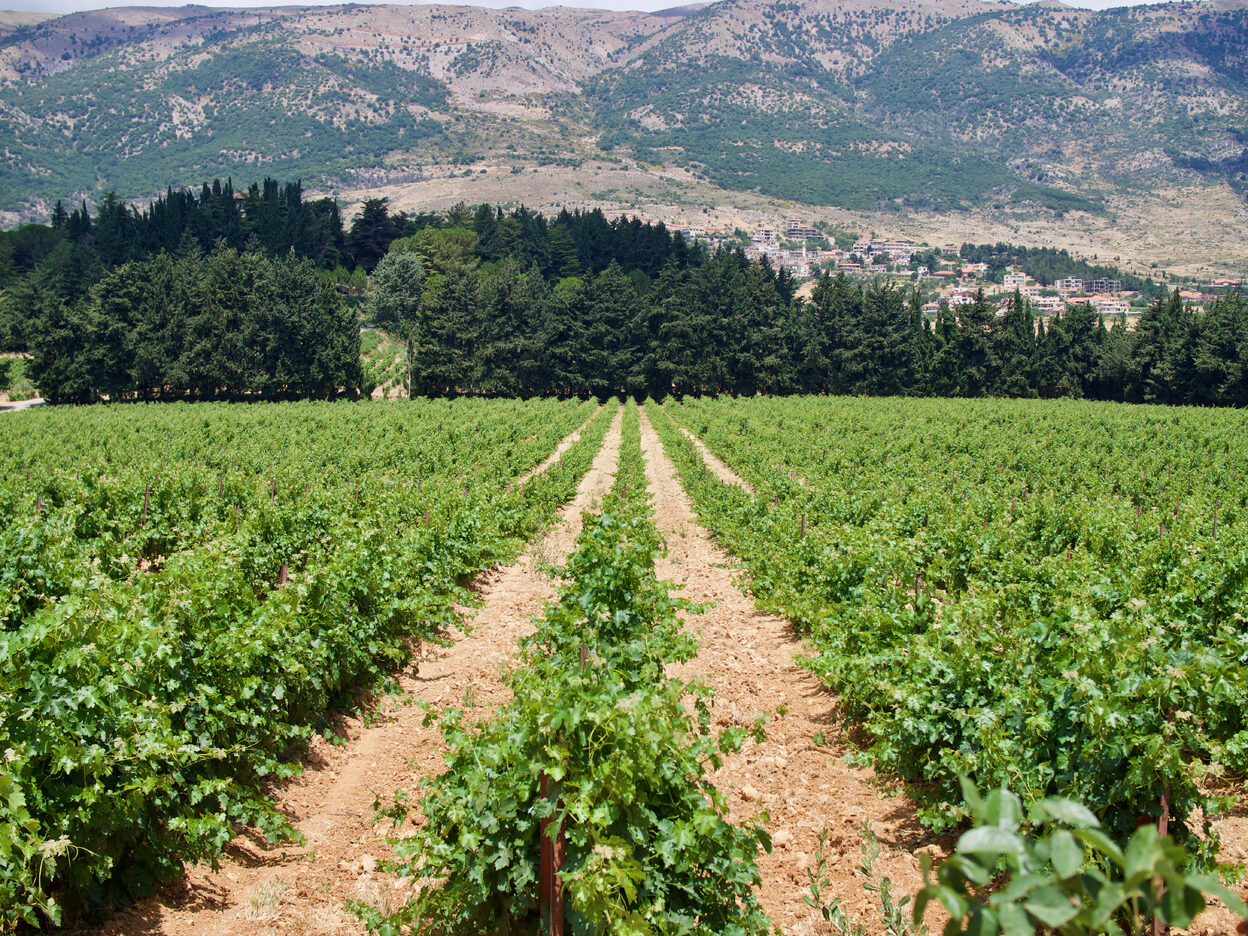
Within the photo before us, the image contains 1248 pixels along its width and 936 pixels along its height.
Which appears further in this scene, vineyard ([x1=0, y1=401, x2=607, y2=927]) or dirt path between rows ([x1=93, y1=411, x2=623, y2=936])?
dirt path between rows ([x1=93, y1=411, x2=623, y2=936])

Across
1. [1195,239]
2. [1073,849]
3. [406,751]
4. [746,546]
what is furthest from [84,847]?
[1195,239]

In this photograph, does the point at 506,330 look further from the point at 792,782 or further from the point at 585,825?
the point at 585,825

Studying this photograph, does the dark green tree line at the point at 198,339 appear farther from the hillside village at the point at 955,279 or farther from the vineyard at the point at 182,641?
the hillside village at the point at 955,279

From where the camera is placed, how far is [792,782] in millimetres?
6566

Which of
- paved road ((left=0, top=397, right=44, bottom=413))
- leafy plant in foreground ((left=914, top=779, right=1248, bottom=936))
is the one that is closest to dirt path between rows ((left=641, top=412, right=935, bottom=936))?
leafy plant in foreground ((left=914, top=779, right=1248, bottom=936))

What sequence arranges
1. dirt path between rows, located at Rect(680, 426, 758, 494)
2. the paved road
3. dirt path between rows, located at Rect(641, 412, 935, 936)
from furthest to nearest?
the paved road
dirt path between rows, located at Rect(680, 426, 758, 494)
dirt path between rows, located at Rect(641, 412, 935, 936)

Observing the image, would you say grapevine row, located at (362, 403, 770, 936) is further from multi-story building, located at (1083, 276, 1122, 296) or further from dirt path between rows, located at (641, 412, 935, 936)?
multi-story building, located at (1083, 276, 1122, 296)

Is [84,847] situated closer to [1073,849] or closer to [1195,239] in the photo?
[1073,849]

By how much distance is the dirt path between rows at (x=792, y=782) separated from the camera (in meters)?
5.05

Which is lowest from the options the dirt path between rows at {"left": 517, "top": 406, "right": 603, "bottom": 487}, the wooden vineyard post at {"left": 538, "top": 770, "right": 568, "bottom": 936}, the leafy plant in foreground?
the dirt path between rows at {"left": 517, "top": 406, "right": 603, "bottom": 487}

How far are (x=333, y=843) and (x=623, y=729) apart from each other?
118 inches

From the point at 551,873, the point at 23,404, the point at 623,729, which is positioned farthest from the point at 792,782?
the point at 23,404

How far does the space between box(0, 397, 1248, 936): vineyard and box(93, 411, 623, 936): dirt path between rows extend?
31 mm

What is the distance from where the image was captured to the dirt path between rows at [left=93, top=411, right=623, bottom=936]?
4605 millimetres
